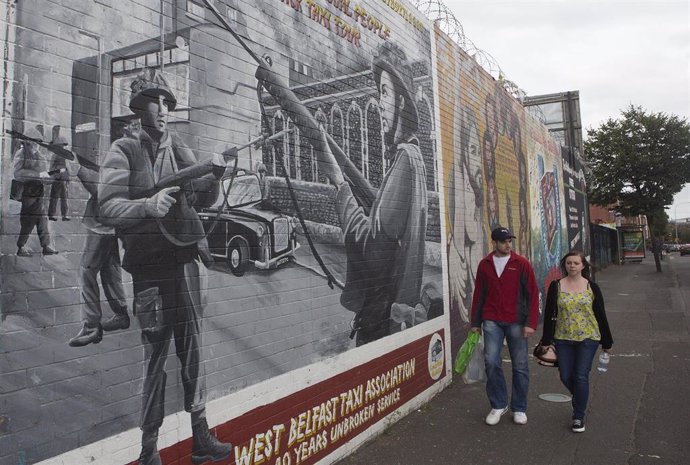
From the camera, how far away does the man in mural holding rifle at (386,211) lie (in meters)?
4.57

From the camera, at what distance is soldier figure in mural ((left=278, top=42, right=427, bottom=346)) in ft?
15.4

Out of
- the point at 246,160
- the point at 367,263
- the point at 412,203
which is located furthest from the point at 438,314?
the point at 246,160

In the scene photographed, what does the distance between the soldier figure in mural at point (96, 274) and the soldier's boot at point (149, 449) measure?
597 mm

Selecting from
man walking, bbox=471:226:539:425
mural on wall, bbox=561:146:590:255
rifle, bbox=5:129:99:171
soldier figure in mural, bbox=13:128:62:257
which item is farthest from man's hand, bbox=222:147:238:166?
mural on wall, bbox=561:146:590:255

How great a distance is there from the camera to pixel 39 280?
2.34m

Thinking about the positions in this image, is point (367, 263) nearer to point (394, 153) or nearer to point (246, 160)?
point (394, 153)

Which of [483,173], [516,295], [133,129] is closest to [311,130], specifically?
[133,129]

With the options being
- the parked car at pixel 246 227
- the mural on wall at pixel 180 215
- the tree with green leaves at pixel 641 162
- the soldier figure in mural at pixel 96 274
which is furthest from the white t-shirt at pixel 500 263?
the tree with green leaves at pixel 641 162

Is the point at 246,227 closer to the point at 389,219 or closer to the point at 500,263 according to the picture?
the point at 389,219

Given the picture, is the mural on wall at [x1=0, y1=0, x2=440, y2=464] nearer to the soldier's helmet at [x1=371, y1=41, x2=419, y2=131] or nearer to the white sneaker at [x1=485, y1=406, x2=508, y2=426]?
the soldier's helmet at [x1=371, y1=41, x2=419, y2=131]

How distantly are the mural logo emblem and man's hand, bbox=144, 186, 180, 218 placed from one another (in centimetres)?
391

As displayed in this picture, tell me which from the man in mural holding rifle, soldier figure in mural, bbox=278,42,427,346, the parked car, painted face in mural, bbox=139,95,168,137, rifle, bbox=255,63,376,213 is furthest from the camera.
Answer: soldier figure in mural, bbox=278,42,427,346

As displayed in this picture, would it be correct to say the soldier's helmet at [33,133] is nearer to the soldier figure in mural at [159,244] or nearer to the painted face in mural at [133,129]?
the soldier figure in mural at [159,244]

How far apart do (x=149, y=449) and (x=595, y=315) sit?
379 cm
